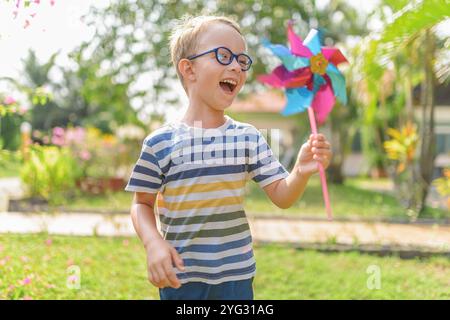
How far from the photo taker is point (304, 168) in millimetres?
2002

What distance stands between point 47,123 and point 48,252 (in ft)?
88.2

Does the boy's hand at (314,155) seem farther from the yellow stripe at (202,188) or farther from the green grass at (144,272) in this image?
the green grass at (144,272)

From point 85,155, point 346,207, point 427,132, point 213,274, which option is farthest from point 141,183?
point 85,155

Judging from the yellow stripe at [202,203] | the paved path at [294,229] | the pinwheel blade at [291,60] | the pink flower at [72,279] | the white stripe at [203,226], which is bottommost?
the pink flower at [72,279]

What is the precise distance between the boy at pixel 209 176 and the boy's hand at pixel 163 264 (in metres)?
0.12

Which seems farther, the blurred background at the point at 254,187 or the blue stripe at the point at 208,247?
the blurred background at the point at 254,187

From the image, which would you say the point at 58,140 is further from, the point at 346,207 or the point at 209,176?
the point at 209,176

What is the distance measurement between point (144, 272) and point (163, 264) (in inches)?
136

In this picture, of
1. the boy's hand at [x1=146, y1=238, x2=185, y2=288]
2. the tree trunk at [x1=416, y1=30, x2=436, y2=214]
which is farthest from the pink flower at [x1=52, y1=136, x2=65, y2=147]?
the boy's hand at [x1=146, y1=238, x2=185, y2=288]

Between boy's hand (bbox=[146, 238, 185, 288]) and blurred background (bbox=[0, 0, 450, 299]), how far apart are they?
3.94 feet

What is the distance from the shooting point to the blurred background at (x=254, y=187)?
4.74m

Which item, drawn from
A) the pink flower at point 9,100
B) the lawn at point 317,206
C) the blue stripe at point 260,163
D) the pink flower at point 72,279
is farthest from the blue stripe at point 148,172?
the lawn at point 317,206
